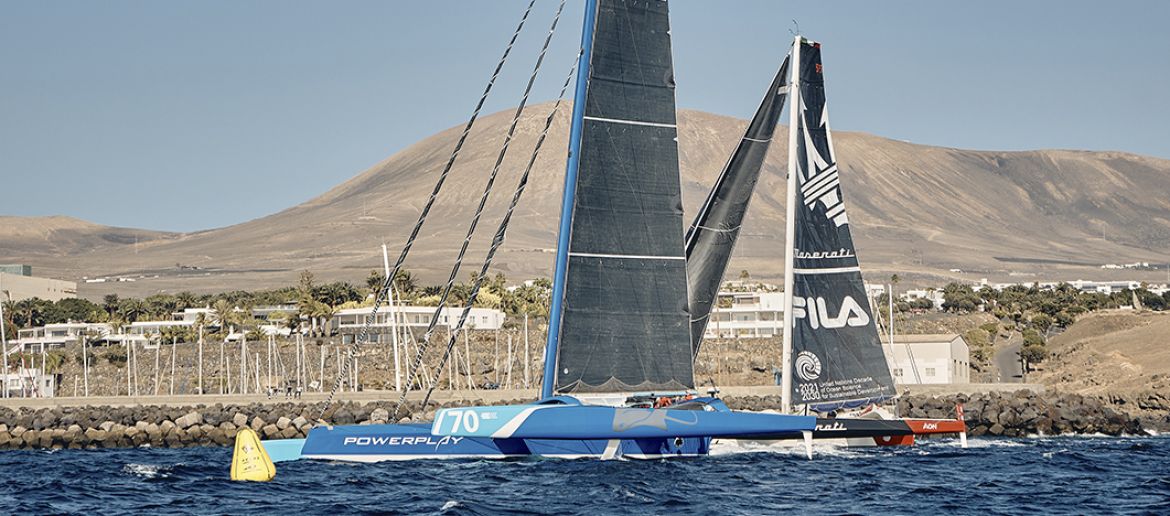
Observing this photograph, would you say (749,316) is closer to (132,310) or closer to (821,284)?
(132,310)

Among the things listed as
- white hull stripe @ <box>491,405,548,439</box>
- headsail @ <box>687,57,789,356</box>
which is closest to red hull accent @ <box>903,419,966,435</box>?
headsail @ <box>687,57,789,356</box>

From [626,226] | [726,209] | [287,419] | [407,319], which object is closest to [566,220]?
[626,226]

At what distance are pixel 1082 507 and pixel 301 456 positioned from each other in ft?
52.4

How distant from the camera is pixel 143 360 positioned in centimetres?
9081

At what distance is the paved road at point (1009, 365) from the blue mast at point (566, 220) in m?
57.2

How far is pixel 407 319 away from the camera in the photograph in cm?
10238

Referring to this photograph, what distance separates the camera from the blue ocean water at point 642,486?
23.7m

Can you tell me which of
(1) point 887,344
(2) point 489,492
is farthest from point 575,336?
(1) point 887,344

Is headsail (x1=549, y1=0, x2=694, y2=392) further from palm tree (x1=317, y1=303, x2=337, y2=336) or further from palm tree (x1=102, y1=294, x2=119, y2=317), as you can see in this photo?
palm tree (x1=102, y1=294, x2=119, y2=317)

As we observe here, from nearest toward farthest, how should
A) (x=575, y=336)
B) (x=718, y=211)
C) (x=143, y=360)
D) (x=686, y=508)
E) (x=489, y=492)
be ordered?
(x=686, y=508), (x=489, y=492), (x=575, y=336), (x=718, y=211), (x=143, y=360)

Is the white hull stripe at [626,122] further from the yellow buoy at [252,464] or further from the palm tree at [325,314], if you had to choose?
the palm tree at [325,314]

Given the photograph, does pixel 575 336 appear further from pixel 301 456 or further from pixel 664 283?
pixel 301 456

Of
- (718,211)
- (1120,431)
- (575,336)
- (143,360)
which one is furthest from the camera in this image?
(143,360)

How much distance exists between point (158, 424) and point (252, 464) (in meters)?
21.8
